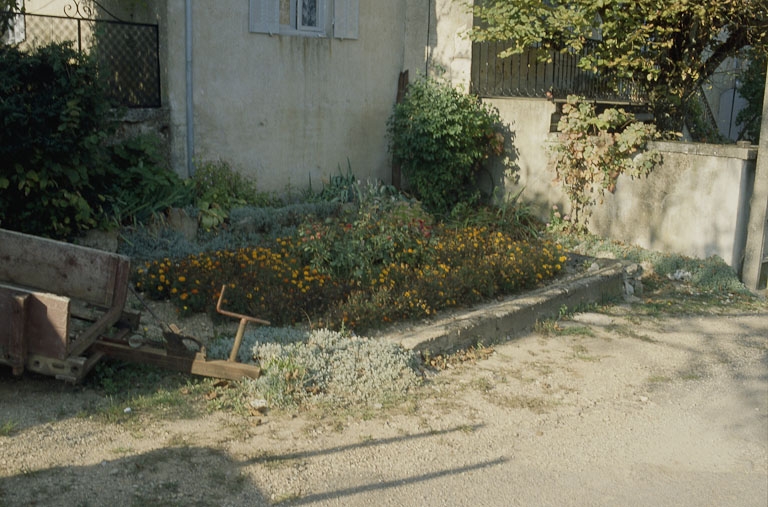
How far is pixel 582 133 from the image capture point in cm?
1122

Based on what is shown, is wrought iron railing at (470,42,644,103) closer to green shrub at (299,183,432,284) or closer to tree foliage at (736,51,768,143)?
tree foliage at (736,51,768,143)

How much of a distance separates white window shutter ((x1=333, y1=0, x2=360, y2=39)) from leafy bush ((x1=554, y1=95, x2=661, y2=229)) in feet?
10.4


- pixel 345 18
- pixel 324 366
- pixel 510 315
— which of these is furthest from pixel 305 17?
pixel 324 366

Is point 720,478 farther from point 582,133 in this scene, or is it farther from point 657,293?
point 582,133

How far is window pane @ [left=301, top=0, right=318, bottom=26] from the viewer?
11.1m

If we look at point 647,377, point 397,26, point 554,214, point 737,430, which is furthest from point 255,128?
point 737,430

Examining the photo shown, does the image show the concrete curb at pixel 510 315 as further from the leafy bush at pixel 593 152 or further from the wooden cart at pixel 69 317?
the leafy bush at pixel 593 152

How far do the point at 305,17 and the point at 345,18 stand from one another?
0.59 metres

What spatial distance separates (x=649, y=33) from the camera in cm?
1067

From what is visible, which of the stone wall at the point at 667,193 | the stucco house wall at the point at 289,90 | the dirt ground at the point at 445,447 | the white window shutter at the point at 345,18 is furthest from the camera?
the white window shutter at the point at 345,18

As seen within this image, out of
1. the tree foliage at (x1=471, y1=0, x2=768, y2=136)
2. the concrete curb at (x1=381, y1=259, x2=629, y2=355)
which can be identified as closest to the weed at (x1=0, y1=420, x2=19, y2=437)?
the concrete curb at (x1=381, y1=259, x2=629, y2=355)

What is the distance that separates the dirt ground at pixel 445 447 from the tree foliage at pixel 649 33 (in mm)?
5444

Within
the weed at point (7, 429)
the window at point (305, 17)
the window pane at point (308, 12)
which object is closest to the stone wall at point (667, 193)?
the window at point (305, 17)

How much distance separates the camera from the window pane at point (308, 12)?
11141mm
